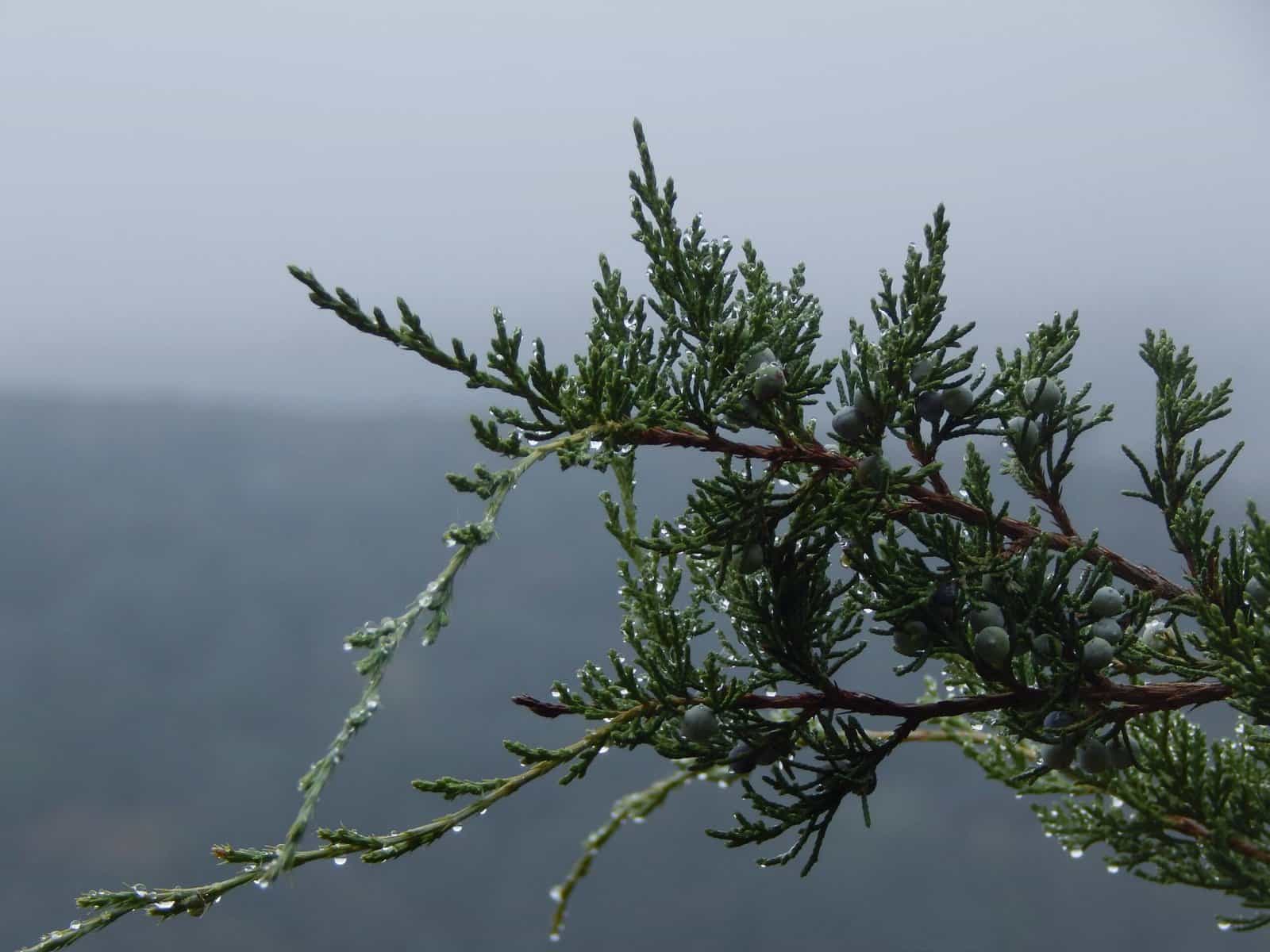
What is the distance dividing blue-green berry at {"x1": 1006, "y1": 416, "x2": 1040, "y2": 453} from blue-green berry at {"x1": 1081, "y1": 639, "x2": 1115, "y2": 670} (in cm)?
37

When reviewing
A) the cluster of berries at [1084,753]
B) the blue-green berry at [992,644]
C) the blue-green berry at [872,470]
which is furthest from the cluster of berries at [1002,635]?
the blue-green berry at [872,470]

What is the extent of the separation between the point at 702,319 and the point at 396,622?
81 centimetres

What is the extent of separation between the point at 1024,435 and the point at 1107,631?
0.38m

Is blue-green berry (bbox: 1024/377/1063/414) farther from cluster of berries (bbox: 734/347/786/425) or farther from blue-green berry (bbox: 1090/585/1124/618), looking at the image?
cluster of berries (bbox: 734/347/786/425)

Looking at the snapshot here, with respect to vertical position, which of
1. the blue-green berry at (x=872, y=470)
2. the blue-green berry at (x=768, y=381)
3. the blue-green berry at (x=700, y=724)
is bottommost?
the blue-green berry at (x=700, y=724)

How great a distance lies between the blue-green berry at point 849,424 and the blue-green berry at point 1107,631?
52 cm

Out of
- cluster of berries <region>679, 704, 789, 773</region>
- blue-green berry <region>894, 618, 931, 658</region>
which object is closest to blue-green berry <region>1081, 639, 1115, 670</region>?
blue-green berry <region>894, 618, 931, 658</region>

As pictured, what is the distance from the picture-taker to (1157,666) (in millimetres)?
1967

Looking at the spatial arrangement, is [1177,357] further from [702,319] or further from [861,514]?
[702,319]

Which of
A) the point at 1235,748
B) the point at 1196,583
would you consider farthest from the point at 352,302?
the point at 1235,748

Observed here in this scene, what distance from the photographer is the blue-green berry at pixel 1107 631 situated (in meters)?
1.84

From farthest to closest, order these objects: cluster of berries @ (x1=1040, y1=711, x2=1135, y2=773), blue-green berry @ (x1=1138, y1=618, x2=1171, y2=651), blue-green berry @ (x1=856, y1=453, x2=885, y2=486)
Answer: blue-green berry @ (x1=1138, y1=618, x2=1171, y2=651) < cluster of berries @ (x1=1040, y1=711, x2=1135, y2=773) < blue-green berry @ (x1=856, y1=453, x2=885, y2=486)

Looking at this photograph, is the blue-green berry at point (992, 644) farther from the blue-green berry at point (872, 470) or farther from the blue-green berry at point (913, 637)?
the blue-green berry at point (872, 470)

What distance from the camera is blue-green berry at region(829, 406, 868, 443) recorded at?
5.68ft
